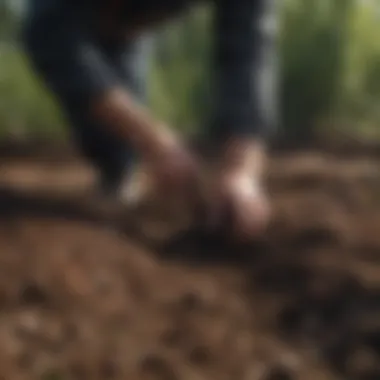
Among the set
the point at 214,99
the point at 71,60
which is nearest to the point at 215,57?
the point at 214,99

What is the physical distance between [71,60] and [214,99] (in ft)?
0.46

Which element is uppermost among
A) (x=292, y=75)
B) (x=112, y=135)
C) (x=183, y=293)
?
(x=292, y=75)

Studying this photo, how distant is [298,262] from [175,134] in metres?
0.16

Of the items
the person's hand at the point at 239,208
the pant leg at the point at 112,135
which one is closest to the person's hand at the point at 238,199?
the person's hand at the point at 239,208

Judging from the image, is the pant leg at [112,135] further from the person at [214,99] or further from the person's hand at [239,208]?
the person's hand at [239,208]

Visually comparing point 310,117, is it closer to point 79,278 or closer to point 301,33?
point 301,33

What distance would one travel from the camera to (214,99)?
2.73 feet

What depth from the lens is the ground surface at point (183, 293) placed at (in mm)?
618

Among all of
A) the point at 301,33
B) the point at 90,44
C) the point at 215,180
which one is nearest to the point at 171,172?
the point at 215,180

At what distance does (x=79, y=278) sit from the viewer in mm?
715

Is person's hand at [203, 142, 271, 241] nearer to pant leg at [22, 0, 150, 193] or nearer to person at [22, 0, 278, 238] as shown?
person at [22, 0, 278, 238]

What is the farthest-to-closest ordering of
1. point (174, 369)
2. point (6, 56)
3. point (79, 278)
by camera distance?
point (6, 56)
point (79, 278)
point (174, 369)

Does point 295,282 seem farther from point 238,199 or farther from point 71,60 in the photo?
point 71,60

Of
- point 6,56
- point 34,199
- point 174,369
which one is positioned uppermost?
point 6,56
